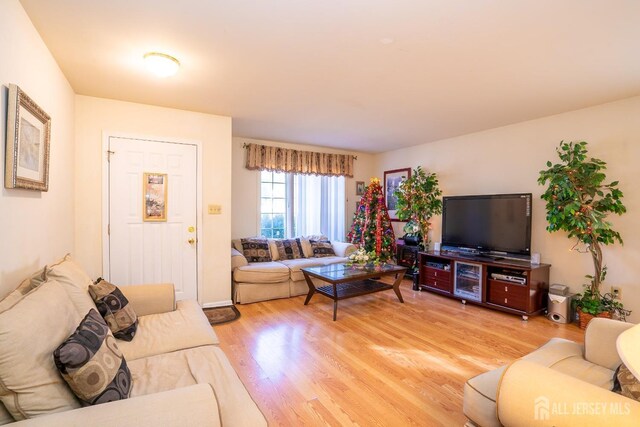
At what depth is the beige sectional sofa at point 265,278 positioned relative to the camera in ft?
13.1

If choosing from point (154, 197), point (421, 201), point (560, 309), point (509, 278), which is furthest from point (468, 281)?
point (154, 197)

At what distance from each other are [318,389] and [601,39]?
9.93 ft

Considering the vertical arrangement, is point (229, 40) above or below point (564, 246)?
above

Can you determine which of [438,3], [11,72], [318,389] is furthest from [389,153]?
[11,72]

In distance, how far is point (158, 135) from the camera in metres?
3.49

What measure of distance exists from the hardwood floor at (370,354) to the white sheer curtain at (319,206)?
5.96 ft

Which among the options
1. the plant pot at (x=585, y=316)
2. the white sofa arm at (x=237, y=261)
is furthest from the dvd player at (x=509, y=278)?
the white sofa arm at (x=237, y=261)

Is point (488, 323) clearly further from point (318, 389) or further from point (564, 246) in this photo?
point (318, 389)

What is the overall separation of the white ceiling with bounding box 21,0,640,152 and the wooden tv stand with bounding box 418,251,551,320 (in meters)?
1.84

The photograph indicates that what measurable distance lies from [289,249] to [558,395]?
13.2 feet

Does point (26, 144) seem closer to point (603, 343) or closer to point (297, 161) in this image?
point (603, 343)

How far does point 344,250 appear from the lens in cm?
513

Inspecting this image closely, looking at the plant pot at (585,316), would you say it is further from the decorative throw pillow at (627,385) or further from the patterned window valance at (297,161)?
the patterned window valance at (297,161)

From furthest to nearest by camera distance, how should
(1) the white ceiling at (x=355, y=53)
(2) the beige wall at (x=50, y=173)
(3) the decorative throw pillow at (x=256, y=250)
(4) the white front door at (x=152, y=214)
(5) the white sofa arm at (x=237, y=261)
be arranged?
(3) the decorative throw pillow at (x=256, y=250)
(5) the white sofa arm at (x=237, y=261)
(4) the white front door at (x=152, y=214)
(1) the white ceiling at (x=355, y=53)
(2) the beige wall at (x=50, y=173)
